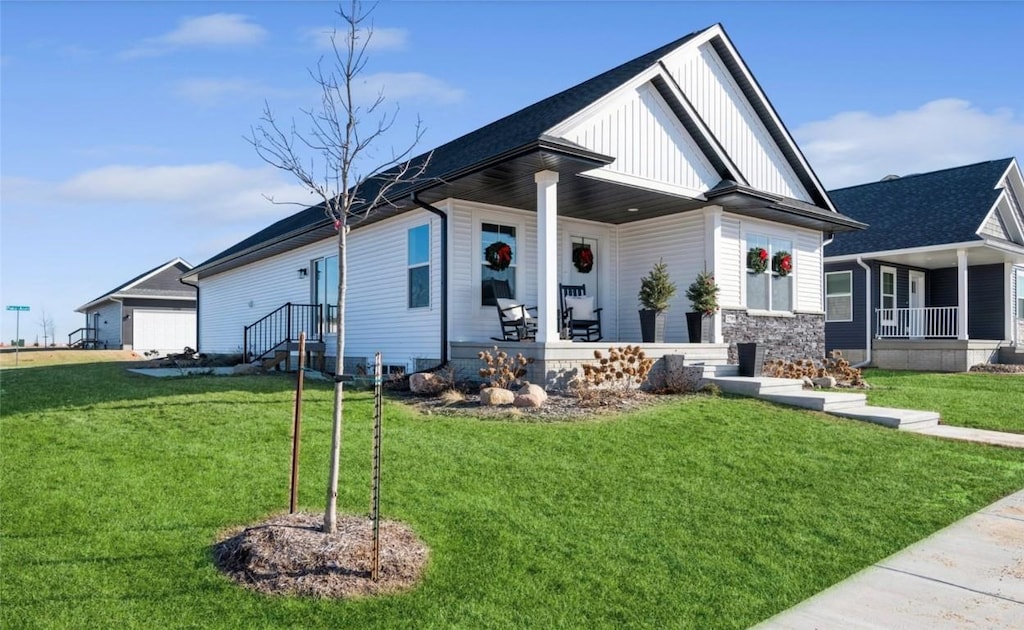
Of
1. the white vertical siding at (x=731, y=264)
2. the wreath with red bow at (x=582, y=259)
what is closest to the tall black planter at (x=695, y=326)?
the white vertical siding at (x=731, y=264)

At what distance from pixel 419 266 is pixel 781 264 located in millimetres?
7153

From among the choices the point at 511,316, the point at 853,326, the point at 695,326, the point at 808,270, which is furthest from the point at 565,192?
the point at 853,326

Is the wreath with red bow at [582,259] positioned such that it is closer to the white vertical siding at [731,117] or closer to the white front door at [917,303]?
the white vertical siding at [731,117]

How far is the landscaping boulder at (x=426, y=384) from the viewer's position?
30.2ft

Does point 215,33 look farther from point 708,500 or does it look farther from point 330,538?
point 708,500

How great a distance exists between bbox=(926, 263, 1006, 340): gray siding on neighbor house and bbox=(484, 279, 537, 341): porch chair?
1552 centimetres

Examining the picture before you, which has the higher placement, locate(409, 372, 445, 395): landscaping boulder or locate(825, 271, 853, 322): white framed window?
locate(825, 271, 853, 322): white framed window

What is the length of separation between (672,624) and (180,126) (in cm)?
853

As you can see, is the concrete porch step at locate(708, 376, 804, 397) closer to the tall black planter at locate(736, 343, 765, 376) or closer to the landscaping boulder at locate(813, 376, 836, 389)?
the tall black planter at locate(736, 343, 765, 376)

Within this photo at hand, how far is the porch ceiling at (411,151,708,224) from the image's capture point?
9.16m

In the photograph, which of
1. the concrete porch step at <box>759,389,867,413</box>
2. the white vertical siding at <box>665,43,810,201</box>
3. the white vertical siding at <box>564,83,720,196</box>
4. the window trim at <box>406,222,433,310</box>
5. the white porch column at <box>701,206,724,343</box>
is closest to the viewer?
the concrete porch step at <box>759,389,867,413</box>

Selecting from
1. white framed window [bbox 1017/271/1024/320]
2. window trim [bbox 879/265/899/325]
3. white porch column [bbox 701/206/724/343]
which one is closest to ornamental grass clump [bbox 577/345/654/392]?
white porch column [bbox 701/206/724/343]

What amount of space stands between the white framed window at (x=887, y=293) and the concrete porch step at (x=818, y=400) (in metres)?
11.3

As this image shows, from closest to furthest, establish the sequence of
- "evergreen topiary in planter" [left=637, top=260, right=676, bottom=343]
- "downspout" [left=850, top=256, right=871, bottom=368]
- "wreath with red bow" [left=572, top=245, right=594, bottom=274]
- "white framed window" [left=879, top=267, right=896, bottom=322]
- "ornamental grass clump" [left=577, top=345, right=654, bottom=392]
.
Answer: "ornamental grass clump" [left=577, top=345, right=654, bottom=392] < "evergreen topiary in planter" [left=637, top=260, right=676, bottom=343] < "wreath with red bow" [left=572, top=245, right=594, bottom=274] < "downspout" [left=850, top=256, right=871, bottom=368] < "white framed window" [left=879, top=267, right=896, bottom=322]
